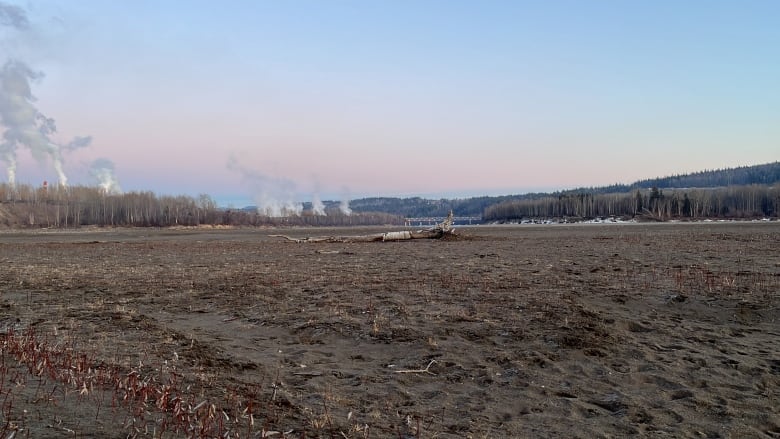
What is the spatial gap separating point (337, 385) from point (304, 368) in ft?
3.35

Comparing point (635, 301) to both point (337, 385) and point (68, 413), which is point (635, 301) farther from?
point (68, 413)

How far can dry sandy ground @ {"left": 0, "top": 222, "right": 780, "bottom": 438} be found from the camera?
594 cm

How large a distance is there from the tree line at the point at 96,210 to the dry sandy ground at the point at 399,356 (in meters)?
122

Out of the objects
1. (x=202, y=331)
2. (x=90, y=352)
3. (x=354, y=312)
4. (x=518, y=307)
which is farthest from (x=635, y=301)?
(x=90, y=352)

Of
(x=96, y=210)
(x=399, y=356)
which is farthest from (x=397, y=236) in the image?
(x=96, y=210)

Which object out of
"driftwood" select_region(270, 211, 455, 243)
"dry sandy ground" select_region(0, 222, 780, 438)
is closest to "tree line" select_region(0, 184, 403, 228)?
→ "driftwood" select_region(270, 211, 455, 243)

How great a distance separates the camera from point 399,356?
9.07 meters

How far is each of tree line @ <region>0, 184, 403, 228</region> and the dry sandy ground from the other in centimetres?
12242

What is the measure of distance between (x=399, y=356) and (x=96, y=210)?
140925 millimetres

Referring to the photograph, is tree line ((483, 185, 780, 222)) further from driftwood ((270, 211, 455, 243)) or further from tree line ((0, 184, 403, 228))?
driftwood ((270, 211, 455, 243))

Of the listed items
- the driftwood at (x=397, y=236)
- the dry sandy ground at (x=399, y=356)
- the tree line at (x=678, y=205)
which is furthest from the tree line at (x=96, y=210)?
the dry sandy ground at (x=399, y=356)

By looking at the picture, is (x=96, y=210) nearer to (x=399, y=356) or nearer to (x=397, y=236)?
(x=397, y=236)

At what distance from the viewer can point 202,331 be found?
430 inches

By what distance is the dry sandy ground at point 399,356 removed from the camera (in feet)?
19.5
